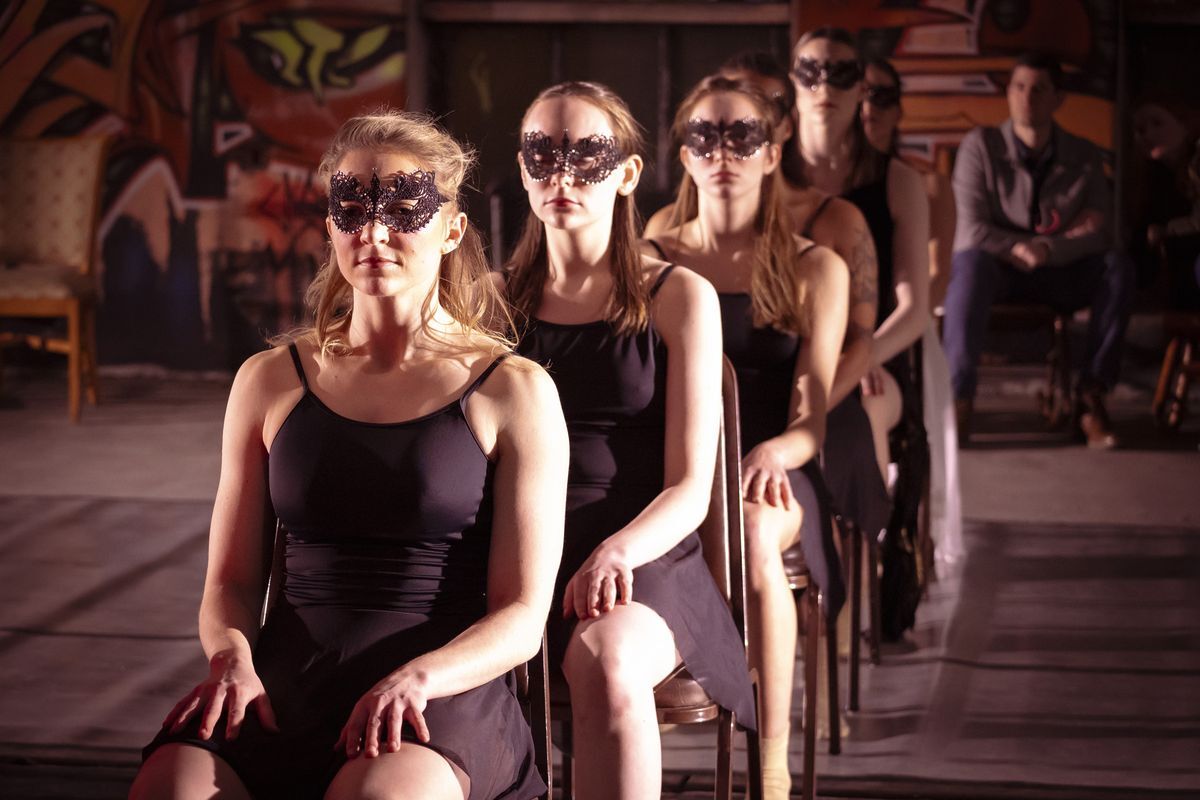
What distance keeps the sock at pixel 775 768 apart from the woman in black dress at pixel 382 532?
31.4 inches

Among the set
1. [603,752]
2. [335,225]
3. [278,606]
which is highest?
[335,225]

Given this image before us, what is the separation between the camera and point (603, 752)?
6.19ft

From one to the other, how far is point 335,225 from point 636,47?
6419 millimetres

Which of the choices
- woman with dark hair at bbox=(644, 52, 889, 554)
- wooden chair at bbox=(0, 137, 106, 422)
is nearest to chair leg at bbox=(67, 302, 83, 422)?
wooden chair at bbox=(0, 137, 106, 422)

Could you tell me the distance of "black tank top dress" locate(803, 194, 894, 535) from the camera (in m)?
2.99

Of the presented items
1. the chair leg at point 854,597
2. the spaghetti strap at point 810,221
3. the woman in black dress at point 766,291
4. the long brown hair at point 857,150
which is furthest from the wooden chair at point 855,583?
the long brown hair at point 857,150

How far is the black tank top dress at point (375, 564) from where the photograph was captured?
165 cm

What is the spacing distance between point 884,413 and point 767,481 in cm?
98

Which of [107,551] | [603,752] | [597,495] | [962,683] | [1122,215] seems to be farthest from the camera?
[1122,215]

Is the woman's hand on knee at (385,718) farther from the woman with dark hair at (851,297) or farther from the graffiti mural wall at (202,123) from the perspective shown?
the graffiti mural wall at (202,123)

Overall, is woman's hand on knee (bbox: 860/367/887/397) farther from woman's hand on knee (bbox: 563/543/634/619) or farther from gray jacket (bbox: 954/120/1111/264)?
gray jacket (bbox: 954/120/1111/264)

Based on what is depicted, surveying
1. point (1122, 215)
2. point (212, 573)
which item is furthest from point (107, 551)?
point (1122, 215)

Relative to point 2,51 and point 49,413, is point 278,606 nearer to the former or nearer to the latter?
point 49,413

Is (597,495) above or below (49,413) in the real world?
above
